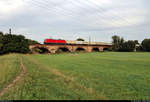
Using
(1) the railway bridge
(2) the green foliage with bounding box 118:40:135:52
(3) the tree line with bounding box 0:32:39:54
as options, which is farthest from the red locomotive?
(2) the green foliage with bounding box 118:40:135:52

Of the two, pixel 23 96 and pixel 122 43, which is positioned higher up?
pixel 122 43

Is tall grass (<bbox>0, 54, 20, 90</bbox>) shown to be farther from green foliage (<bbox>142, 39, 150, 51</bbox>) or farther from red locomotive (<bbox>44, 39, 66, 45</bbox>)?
green foliage (<bbox>142, 39, 150, 51</bbox>)

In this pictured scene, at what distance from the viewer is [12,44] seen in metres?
60.2

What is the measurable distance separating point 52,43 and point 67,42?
10340 mm

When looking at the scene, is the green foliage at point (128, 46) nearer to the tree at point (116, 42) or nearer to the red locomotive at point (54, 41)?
the tree at point (116, 42)

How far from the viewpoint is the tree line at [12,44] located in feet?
194

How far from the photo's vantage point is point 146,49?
95500mm

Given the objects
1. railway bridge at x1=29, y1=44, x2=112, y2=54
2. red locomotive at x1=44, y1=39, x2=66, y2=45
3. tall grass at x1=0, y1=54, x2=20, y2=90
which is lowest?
tall grass at x1=0, y1=54, x2=20, y2=90

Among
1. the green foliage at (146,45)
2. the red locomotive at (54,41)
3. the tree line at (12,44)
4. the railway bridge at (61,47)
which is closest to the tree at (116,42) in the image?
the railway bridge at (61,47)

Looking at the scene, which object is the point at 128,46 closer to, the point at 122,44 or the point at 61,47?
the point at 122,44

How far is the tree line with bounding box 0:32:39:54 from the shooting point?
59.2 meters

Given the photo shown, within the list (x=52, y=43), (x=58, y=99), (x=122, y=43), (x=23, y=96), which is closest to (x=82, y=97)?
(x=58, y=99)

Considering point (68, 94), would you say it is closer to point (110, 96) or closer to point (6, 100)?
point (110, 96)

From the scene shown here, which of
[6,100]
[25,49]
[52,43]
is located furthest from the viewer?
[52,43]
